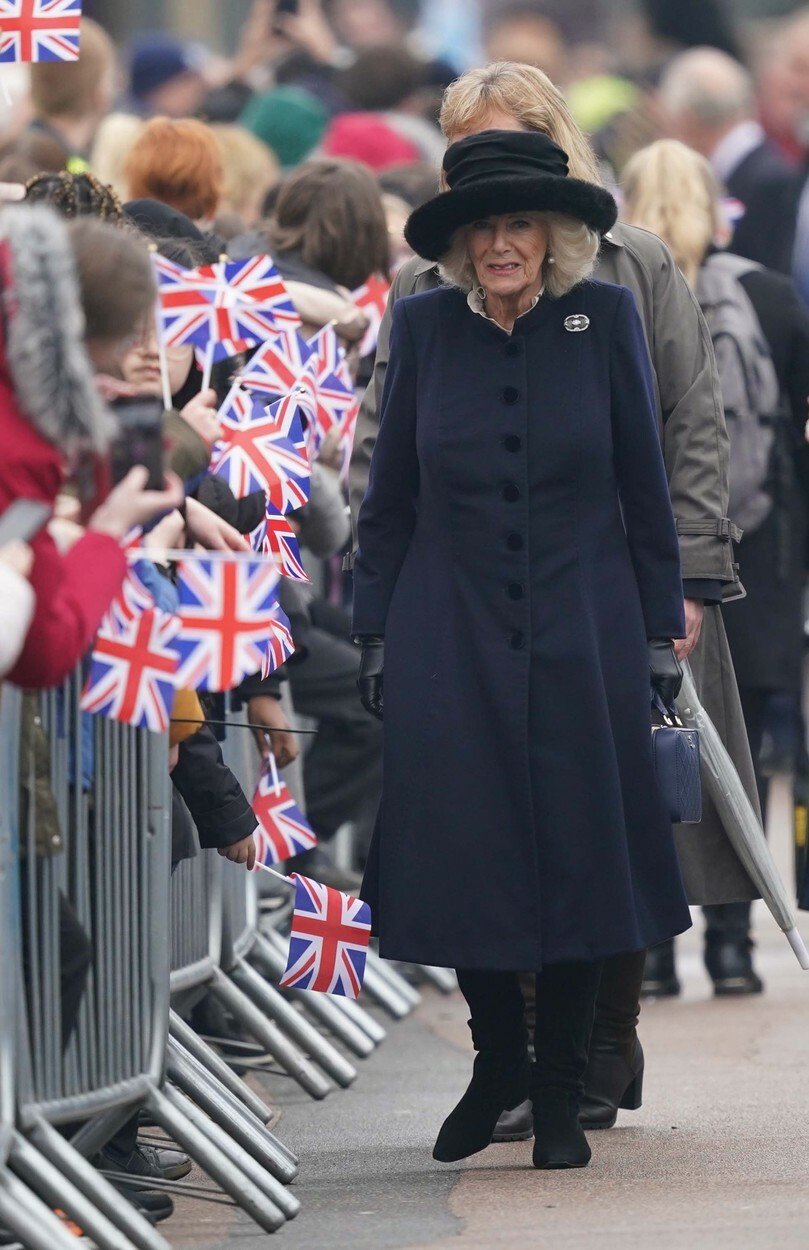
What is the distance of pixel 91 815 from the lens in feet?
16.3

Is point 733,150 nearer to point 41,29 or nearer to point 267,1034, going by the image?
point 41,29

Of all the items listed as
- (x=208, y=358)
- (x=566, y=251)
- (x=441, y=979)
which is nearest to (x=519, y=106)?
(x=566, y=251)

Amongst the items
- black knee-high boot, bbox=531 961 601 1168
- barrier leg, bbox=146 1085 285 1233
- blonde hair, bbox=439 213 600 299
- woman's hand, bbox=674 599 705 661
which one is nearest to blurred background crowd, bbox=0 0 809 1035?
blonde hair, bbox=439 213 600 299

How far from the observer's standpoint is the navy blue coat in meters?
5.86

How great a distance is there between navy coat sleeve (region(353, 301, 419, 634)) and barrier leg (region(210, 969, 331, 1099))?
0.96 m

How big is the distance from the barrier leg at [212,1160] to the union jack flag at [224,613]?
921 millimetres

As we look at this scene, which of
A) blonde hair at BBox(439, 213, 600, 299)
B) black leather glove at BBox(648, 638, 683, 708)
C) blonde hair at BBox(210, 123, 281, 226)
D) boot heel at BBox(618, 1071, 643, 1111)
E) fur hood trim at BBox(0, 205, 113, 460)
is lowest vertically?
boot heel at BBox(618, 1071, 643, 1111)

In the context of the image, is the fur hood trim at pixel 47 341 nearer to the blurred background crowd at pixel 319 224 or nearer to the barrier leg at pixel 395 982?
the blurred background crowd at pixel 319 224

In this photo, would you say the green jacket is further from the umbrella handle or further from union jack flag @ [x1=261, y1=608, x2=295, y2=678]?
the umbrella handle

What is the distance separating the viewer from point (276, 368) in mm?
6742

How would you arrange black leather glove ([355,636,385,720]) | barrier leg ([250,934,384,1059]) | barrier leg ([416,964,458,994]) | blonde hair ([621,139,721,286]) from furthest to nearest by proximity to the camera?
barrier leg ([416,964,458,994]), blonde hair ([621,139,721,286]), barrier leg ([250,934,384,1059]), black leather glove ([355,636,385,720])

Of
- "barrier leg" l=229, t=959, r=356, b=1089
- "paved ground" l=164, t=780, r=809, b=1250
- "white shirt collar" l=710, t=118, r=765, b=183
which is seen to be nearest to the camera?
"paved ground" l=164, t=780, r=809, b=1250

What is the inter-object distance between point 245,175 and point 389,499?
14.2 ft

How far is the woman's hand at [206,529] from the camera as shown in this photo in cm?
580
